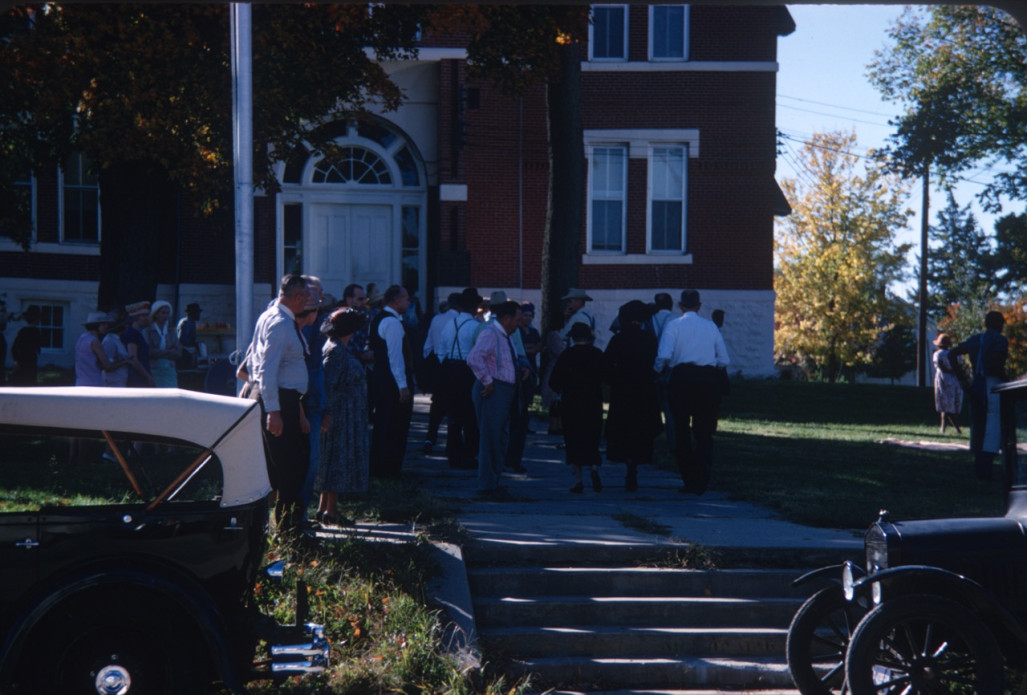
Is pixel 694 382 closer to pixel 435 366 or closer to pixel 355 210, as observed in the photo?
pixel 435 366

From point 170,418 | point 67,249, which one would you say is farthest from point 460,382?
point 67,249

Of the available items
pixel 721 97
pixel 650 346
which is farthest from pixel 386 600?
pixel 721 97

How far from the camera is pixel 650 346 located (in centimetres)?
1150

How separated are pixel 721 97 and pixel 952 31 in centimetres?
899

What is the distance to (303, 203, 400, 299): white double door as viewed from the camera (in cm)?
2470

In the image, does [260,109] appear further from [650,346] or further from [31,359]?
[650,346]

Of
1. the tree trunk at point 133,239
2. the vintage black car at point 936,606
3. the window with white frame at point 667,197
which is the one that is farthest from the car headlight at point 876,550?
the window with white frame at point 667,197

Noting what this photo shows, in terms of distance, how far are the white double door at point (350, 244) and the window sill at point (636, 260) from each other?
423 centimetres

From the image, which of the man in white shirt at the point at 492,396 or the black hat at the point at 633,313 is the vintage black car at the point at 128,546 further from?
the black hat at the point at 633,313

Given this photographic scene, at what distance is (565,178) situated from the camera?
1908cm

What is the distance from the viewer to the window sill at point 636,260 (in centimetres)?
2505

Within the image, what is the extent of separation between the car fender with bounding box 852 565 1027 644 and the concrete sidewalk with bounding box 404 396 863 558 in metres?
2.49

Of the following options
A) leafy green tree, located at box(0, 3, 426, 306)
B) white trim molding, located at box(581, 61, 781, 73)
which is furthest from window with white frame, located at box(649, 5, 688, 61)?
leafy green tree, located at box(0, 3, 426, 306)

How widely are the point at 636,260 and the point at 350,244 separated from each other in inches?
242
